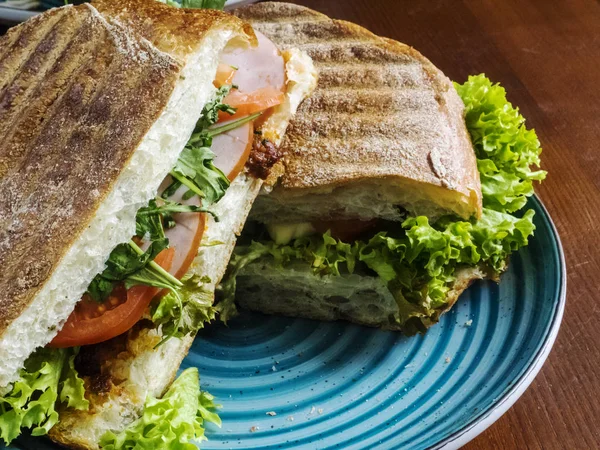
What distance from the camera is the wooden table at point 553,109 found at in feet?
7.19

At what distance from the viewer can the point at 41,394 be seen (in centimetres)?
182

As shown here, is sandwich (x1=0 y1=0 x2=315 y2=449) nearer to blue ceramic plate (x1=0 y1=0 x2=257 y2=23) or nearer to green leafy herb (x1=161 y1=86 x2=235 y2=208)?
green leafy herb (x1=161 y1=86 x2=235 y2=208)

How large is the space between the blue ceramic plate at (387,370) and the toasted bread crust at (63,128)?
2.01 ft

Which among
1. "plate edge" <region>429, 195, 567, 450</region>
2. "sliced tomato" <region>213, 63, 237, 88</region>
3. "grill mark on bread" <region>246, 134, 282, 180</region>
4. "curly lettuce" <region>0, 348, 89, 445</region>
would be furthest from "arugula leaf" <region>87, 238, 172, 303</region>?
"plate edge" <region>429, 195, 567, 450</region>

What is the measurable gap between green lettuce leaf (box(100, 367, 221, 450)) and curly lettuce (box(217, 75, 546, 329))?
44cm

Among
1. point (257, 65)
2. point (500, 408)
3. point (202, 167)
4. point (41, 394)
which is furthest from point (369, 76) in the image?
point (41, 394)

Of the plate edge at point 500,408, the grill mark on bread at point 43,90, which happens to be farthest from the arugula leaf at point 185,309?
the plate edge at point 500,408

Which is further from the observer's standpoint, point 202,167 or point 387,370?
point 387,370

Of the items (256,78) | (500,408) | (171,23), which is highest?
(171,23)

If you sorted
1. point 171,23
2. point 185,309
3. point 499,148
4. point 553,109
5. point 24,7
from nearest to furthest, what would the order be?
point 185,309 < point 171,23 < point 499,148 < point 553,109 < point 24,7

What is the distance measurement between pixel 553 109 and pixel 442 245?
1.71m

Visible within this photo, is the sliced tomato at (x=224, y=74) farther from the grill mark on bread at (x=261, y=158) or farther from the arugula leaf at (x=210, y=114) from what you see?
the grill mark on bread at (x=261, y=158)

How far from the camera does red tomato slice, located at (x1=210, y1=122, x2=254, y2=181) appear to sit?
2.13m

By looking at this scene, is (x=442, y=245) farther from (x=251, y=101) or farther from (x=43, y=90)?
(x=43, y=90)
